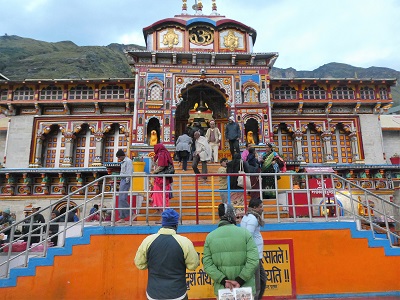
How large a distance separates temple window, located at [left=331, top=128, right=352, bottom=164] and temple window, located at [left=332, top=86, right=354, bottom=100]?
6.58 feet

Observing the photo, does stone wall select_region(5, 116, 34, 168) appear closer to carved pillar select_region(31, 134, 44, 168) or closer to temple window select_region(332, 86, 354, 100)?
carved pillar select_region(31, 134, 44, 168)

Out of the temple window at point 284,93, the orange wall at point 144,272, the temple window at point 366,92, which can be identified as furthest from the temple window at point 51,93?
the temple window at point 366,92

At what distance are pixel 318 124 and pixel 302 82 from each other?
2724mm

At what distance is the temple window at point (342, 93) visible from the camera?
19125 millimetres

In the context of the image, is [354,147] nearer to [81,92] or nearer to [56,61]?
[81,92]

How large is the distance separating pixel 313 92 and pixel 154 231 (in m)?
15.6

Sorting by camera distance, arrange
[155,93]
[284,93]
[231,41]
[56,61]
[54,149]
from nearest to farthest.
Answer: [155,93] < [231,41] < [54,149] < [284,93] < [56,61]

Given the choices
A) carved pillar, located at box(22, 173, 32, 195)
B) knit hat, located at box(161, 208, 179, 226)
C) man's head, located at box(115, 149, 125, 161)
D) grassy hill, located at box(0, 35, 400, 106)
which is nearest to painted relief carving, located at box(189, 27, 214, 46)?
man's head, located at box(115, 149, 125, 161)

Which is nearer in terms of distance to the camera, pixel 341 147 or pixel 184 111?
pixel 184 111

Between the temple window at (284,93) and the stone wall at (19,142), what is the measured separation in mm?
14650

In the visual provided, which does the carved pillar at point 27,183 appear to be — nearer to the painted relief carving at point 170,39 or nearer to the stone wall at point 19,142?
the stone wall at point 19,142

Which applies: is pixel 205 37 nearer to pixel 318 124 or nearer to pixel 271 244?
pixel 318 124

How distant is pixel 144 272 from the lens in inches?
260

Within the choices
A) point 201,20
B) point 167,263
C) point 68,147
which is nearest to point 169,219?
point 167,263
